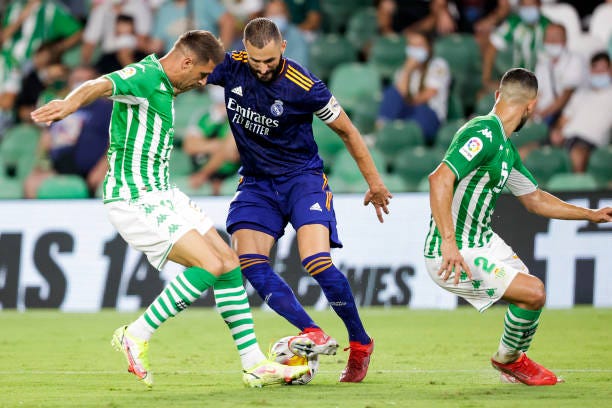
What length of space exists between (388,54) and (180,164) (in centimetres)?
343

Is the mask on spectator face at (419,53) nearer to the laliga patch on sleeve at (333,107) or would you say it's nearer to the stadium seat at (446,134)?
the stadium seat at (446,134)

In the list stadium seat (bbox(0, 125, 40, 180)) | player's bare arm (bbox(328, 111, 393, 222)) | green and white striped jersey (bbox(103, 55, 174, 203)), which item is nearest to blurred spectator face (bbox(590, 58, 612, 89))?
stadium seat (bbox(0, 125, 40, 180))

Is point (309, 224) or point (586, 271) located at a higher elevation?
point (309, 224)

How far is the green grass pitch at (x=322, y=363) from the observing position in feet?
19.0

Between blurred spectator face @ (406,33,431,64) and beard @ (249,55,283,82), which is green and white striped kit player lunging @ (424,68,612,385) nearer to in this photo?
beard @ (249,55,283,82)

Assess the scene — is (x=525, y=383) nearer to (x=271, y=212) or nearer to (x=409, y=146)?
(x=271, y=212)

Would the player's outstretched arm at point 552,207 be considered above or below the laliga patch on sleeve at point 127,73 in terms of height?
below

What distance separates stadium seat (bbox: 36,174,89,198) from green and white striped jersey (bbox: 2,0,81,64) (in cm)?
288

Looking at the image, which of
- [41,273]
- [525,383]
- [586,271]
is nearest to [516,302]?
[525,383]

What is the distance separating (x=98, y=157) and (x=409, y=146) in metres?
4.20

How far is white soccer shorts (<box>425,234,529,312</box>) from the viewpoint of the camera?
637 centimetres

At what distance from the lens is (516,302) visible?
637 centimetres

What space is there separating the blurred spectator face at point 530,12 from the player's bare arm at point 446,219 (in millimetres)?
8815

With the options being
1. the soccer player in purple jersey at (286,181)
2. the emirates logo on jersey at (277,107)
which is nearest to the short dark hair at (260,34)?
the soccer player in purple jersey at (286,181)
